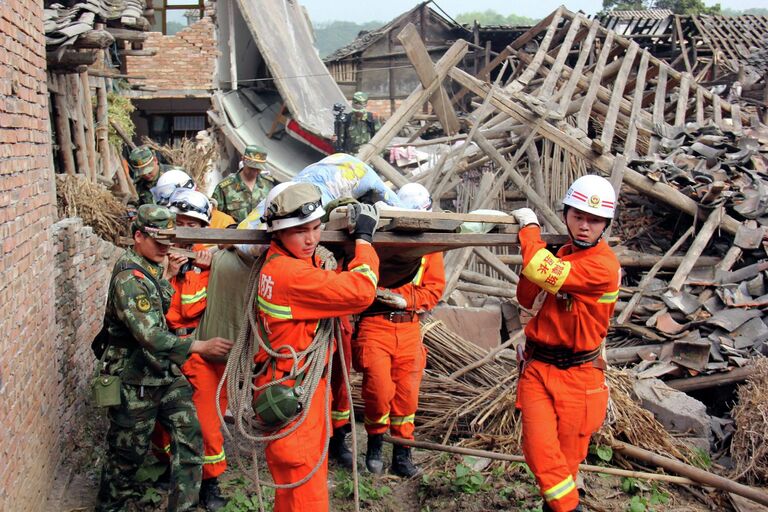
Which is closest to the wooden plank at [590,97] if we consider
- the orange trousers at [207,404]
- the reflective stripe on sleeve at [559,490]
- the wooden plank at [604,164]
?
the wooden plank at [604,164]

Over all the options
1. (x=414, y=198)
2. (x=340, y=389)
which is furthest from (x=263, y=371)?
(x=414, y=198)

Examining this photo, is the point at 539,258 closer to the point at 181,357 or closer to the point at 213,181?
the point at 181,357

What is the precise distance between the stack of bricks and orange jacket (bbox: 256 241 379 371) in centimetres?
195

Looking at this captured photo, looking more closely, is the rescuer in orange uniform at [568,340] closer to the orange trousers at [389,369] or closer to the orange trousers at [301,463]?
the orange trousers at [389,369]

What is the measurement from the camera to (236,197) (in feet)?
25.2

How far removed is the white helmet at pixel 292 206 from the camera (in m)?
3.94

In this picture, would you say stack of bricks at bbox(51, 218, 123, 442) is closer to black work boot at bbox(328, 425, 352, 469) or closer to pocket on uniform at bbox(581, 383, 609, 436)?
black work boot at bbox(328, 425, 352, 469)

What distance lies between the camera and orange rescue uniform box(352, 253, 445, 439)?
5.72 m

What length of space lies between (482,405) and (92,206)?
13.9 feet

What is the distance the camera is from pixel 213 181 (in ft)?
54.6

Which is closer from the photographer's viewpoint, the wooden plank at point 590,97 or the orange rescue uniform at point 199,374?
the orange rescue uniform at point 199,374

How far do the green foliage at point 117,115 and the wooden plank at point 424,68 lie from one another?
5.03 metres

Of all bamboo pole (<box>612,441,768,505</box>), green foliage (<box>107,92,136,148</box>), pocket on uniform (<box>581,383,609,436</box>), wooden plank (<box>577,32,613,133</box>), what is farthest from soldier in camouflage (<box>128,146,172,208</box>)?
wooden plank (<box>577,32,613,133</box>)

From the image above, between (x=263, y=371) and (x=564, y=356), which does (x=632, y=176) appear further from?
(x=263, y=371)
